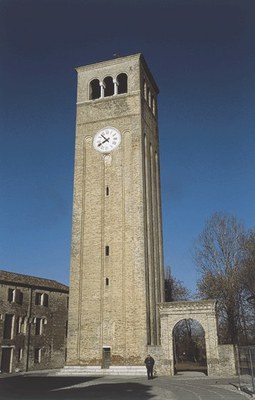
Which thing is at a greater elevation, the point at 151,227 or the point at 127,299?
the point at 151,227

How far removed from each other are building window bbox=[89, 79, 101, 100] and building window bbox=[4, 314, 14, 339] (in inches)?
812

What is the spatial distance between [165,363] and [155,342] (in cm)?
285

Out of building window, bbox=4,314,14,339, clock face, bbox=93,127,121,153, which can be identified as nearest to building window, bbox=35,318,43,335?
building window, bbox=4,314,14,339

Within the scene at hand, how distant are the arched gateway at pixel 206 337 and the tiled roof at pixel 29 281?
50.6 feet

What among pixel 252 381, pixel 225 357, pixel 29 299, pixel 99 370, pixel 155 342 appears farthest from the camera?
pixel 29 299

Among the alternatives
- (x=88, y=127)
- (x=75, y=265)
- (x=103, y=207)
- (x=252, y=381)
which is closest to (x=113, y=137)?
(x=88, y=127)

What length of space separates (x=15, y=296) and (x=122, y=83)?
2134 cm

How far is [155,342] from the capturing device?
2828 cm

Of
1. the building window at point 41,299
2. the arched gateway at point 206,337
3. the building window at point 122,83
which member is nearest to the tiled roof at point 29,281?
the building window at point 41,299

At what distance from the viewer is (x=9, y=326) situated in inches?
1380

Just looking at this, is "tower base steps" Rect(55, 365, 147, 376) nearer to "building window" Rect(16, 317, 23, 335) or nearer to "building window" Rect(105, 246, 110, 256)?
"building window" Rect(105, 246, 110, 256)

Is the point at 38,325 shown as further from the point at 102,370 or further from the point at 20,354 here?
the point at 102,370

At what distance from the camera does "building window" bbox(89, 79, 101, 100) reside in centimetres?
3606

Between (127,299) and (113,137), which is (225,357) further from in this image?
(113,137)
